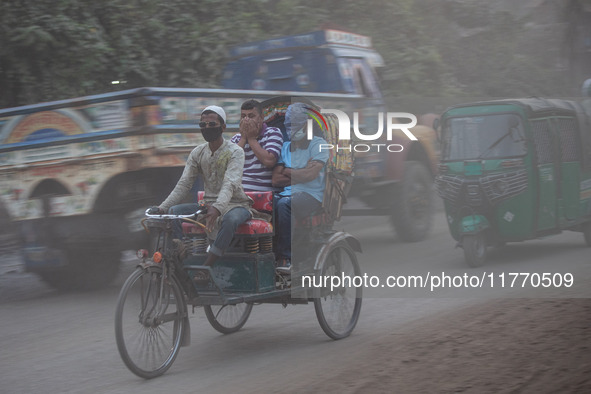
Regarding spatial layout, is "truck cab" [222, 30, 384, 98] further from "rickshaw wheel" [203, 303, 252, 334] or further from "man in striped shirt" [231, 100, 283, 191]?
"rickshaw wheel" [203, 303, 252, 334]

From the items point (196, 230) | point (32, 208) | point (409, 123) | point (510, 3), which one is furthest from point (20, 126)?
point (510, 3)

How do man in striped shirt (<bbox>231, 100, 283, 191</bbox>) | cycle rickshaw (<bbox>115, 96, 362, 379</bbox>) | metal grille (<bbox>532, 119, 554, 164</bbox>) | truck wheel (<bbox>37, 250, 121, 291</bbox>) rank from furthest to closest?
truck wheel (<bbox>37, 250, 121, 291</bbox>), metal grille (<bbox>532, 119, 554, 164</bbox>), man in striped shirt (<bbox>231, 100, 283, 191</bbox>), cycle rickshaw (<bbox>115, 96, 362, 379</bbox>)

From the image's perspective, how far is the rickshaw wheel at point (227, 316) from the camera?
6338 mm

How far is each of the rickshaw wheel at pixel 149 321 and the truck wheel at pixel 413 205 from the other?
2.36m

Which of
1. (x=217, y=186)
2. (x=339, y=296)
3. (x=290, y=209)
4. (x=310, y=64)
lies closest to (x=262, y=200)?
(x=290, y=209)

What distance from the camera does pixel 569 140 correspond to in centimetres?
624

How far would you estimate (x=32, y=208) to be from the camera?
8000mm

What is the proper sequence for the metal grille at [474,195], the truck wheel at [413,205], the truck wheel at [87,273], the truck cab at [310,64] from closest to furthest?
the metal grille at [474,195] < the truck wheel at [413,205] < the truck wheel at [87,273] < the truck cab at [310,64]

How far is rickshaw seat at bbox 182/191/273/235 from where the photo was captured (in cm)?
559

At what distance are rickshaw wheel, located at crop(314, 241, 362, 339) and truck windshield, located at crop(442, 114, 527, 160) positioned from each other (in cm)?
121

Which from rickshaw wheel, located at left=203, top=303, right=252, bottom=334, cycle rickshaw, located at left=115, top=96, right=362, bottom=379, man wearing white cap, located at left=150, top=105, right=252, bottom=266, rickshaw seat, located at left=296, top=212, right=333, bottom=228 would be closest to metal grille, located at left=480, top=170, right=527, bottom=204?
cycle rickshaw, located at left=115, top=96, right=362, bottom=379

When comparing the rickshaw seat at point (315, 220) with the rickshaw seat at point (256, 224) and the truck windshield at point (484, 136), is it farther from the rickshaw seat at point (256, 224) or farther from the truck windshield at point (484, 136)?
the truck windshield at point (484, 136)

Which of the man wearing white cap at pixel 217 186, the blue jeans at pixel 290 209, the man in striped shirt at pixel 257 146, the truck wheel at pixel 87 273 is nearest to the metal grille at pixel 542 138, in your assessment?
the blue jeans at pixel 290 209

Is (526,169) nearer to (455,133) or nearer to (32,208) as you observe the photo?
(455,133)
